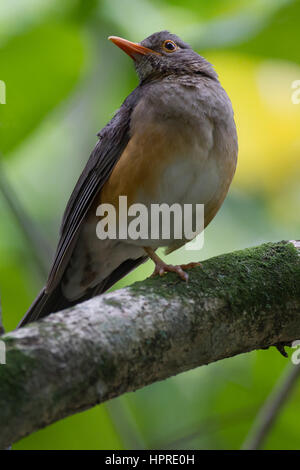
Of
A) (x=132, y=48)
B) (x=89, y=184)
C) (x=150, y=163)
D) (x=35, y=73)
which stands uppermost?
(x=132, y=48)

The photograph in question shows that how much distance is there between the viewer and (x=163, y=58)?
4570 mm

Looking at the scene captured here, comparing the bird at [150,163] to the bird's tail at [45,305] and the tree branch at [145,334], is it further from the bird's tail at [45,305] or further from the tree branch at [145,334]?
the tree branch at [145,334]

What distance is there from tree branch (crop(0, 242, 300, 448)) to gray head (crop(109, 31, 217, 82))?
168cm

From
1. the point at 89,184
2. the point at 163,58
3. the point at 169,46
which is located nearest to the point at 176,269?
the point at 89,184

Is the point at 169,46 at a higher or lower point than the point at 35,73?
higher

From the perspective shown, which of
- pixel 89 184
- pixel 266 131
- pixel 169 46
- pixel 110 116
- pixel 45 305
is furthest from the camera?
pixel 266 131

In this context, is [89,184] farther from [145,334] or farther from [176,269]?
[145,334]

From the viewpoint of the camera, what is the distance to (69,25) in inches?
183

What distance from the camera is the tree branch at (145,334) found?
2.10 m

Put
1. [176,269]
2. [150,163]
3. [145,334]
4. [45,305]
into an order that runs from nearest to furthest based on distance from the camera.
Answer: [145,334], [176,269], [150,163], [45,305]

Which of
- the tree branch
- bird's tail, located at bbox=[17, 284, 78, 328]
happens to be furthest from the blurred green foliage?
the tree branch

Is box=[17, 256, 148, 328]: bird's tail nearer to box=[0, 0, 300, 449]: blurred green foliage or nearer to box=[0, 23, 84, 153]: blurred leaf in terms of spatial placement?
box=[0, 0, 300, 449]: blurred green foliage

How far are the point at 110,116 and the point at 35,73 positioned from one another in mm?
673

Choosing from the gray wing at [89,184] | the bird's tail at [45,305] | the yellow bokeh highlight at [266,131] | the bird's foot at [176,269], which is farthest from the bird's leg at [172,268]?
the yellow bokeh highlight at [266,131]
